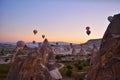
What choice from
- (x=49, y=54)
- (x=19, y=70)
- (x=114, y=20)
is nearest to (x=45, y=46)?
(x=49, y=54)

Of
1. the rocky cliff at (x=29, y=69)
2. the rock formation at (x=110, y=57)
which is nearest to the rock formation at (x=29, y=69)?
the rocky cliff at (x=29, y=69)

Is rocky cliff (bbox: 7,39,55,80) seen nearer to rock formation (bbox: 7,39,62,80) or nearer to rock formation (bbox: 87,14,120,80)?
rock formation (bbox: 7,39,62,80)

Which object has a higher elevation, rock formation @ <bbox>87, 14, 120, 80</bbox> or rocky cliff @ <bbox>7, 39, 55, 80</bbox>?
rock formation @ <bbox>87, 14, 120, 80</bbox>

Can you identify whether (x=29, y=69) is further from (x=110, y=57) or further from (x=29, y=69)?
(x=110, y=57)

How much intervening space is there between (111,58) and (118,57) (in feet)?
0.46

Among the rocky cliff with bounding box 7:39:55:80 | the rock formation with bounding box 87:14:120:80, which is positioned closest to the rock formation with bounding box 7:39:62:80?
the rocky cliff with bounding box 7:39:55:80

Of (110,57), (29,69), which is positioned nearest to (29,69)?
(29,69)

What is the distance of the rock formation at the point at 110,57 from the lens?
4230 mm

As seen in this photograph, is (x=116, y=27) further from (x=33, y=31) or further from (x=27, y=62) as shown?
(x=33, y=31)

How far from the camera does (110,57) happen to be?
174 inches

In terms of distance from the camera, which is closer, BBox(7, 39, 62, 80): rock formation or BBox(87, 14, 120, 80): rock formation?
BBox(87, 14, 120, 80): rock formation

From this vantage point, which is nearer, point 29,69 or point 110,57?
point 110,57

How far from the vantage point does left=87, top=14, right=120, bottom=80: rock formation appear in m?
4.23

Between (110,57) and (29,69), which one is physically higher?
(110,57)
